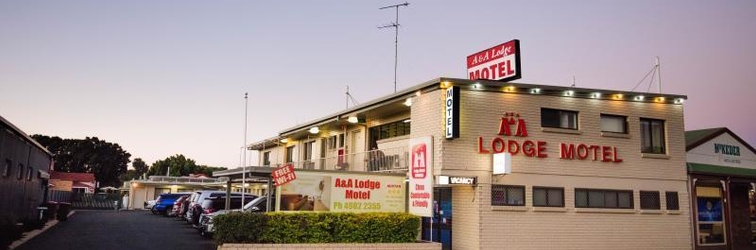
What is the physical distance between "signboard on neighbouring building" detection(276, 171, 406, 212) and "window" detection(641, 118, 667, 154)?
27.9 ft

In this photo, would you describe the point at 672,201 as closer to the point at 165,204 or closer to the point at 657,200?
the point at 657,200

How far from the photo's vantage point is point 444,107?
730 inches

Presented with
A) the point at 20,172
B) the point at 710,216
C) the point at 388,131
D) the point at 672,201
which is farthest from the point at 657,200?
the point at 20,172

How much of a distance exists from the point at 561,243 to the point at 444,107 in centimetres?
560

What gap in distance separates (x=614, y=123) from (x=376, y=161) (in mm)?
8492

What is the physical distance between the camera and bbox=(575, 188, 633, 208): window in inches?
764

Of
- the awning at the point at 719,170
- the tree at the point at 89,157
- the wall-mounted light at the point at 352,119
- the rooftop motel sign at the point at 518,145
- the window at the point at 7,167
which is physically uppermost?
the tree at the point at 89,157

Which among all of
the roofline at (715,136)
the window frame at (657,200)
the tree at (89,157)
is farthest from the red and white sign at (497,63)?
the tree at (89,157)

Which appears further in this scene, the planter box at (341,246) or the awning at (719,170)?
the awning at (719,170)

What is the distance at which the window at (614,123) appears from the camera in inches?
798

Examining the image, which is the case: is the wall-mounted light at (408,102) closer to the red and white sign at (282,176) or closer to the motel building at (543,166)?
the motel building at (543,166)

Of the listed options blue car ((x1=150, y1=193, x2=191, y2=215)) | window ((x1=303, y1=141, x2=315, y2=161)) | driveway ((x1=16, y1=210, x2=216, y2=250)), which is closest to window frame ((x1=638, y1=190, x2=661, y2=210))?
driveway ((x1=16, y1=210, x2=216, y2=250))

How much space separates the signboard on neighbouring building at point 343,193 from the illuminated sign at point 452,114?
2921mm

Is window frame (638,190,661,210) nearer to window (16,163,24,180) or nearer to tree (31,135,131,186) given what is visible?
window (16,163,24,180)
